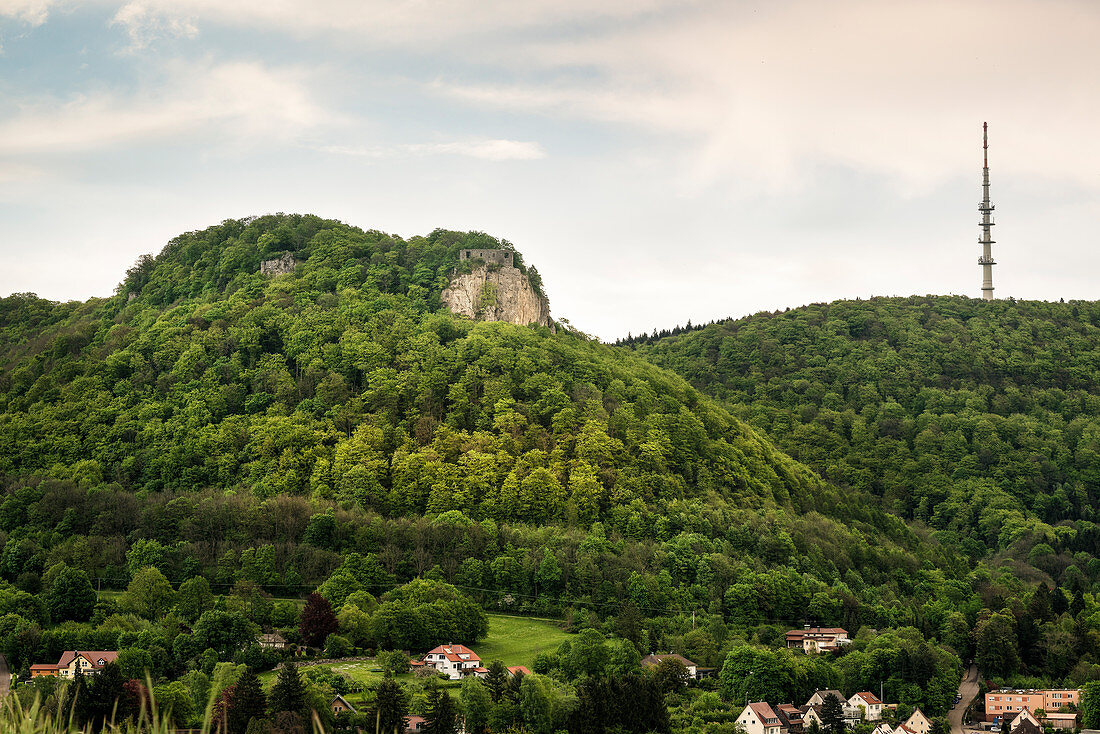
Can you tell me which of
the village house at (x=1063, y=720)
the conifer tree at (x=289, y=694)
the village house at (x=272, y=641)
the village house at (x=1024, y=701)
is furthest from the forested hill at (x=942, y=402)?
the conifer tree at (x=289, y=694)

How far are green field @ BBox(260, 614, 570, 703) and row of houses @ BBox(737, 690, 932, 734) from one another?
39.8ft

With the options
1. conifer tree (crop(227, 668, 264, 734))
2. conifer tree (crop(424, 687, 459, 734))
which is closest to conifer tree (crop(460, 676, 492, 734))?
conifer tree (crop(424, 687, 459, 734))

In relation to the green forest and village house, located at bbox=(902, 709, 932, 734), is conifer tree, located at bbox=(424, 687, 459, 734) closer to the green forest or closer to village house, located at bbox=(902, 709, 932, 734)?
the green forest

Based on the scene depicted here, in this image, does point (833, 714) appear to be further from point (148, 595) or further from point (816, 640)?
point (148, 595)

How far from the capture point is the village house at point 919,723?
63219mm

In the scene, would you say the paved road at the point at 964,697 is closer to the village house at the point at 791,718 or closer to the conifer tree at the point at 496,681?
the village house at the point at 791,718

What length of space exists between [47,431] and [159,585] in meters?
31.8

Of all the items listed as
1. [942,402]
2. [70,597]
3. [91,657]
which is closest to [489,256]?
[70,597]

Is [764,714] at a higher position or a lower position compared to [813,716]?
higher

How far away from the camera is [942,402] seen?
14775cm

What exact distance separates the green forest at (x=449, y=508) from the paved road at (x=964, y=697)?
33.8 inches

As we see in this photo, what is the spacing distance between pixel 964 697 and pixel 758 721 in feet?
57.4

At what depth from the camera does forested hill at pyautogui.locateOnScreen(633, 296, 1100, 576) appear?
125188 mm

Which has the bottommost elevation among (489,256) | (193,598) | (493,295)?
(193,598)
